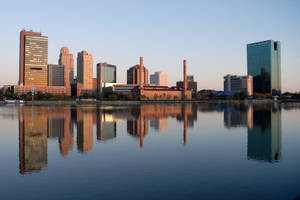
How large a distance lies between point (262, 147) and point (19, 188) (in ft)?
62.2

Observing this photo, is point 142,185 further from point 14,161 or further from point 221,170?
point 14,161

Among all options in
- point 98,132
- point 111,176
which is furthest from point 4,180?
point 98,132

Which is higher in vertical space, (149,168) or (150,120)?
(150,120)

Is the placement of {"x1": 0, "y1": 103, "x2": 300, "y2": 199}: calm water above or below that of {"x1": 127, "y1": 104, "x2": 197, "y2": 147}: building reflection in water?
below

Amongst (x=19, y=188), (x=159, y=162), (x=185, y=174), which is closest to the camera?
(x=19, y=188)

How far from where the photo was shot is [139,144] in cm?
2369

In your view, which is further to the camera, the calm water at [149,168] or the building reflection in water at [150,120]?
the building reflection in water at [150,120]

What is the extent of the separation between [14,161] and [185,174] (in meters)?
11.7

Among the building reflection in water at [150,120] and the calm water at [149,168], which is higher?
the building reflection in water at [150,120]

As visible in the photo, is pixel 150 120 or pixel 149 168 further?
pixel 150 120

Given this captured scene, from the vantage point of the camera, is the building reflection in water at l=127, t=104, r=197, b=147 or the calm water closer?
the calm water

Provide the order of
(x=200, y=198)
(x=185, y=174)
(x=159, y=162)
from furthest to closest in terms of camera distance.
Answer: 1. (x=159, y=162)
2. (x=185, y=174)
3. (x=200, y=198)

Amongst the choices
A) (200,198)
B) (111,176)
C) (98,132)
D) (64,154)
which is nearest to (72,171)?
(111,176)

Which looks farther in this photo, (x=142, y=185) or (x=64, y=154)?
(x=64, y=154)
